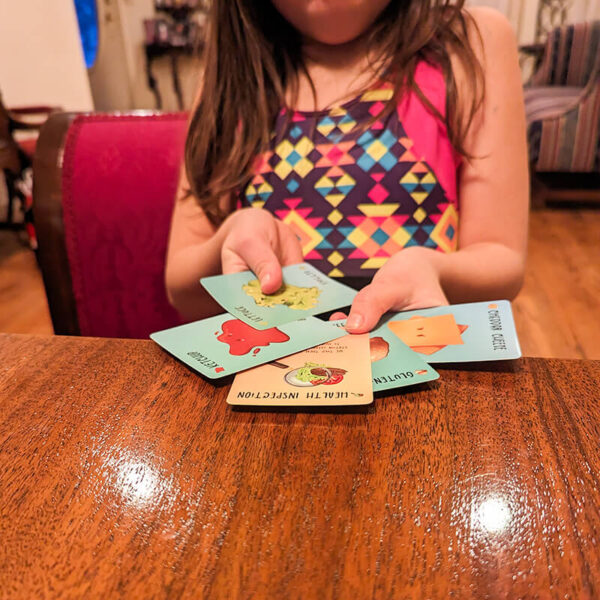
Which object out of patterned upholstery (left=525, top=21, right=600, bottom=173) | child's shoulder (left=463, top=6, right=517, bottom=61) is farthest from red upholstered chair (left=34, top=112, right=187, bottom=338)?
patterned upholstery (left=525, top=21, right=600, bottom=173)

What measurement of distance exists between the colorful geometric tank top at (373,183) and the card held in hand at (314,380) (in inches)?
14.1

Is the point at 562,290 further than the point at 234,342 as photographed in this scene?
Yes

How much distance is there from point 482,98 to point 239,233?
0.44 metres

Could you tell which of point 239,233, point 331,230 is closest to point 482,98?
point 331,230

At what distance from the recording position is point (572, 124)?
3.03 metres

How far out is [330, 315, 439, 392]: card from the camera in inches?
16.2

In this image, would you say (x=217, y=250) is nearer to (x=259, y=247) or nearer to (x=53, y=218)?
(x=259, y=247)

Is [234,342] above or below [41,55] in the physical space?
below

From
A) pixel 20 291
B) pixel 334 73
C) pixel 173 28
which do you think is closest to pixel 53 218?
pixel 334 73

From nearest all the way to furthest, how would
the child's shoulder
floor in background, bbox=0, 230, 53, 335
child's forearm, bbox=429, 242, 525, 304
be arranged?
1. child's forearm, bbox=429, 242, 525, 304
2. the child's shoulder
3. floor in background, bbox=0, 230, 53, 335

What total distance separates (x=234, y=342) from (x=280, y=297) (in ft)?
0.35

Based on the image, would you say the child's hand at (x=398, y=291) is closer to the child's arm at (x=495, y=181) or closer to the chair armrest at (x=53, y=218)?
the child's arm at (x=495, y=181)

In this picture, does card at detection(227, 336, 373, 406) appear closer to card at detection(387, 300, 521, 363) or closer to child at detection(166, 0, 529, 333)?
card at detection(387, 300, 521, 363)

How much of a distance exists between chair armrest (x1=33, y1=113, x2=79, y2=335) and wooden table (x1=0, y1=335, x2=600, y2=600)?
694 mm
